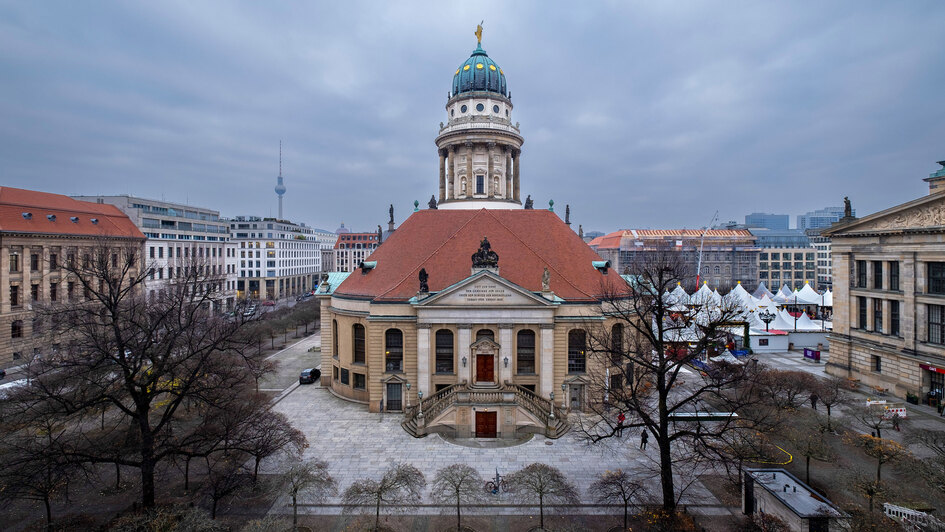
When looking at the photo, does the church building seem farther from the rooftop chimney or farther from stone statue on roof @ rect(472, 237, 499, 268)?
the rooftop chimney

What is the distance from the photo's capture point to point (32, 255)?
4719cm

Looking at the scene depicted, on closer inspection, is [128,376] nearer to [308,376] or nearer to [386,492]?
[386,492]

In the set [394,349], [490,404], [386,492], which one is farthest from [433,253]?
[386,492]

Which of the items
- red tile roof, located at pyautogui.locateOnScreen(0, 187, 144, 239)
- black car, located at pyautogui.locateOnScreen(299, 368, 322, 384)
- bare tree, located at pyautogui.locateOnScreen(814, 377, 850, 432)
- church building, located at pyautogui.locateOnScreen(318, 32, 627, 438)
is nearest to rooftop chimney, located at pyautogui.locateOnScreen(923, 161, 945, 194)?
bare tree, located at pyautogui.locateOnScreen(814, 377, 850, 432)

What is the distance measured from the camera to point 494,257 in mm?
31656

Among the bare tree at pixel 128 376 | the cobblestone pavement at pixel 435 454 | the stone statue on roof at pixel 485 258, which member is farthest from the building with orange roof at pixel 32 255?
the stone statue on roof at pixel 485 258

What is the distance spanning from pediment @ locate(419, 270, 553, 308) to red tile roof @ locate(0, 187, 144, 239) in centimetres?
4692

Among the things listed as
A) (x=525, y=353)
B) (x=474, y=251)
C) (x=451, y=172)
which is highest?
(x=451, y=172)

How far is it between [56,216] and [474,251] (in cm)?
5093

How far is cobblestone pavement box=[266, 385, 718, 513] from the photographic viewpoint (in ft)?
77.0

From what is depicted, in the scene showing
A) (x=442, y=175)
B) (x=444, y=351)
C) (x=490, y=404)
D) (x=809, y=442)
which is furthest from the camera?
(x=442, y=175)

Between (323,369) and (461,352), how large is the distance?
598 inches

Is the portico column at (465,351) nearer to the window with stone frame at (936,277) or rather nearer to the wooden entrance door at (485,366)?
the wooden entrance door at (485,366)

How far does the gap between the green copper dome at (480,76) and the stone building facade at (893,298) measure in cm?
3517
